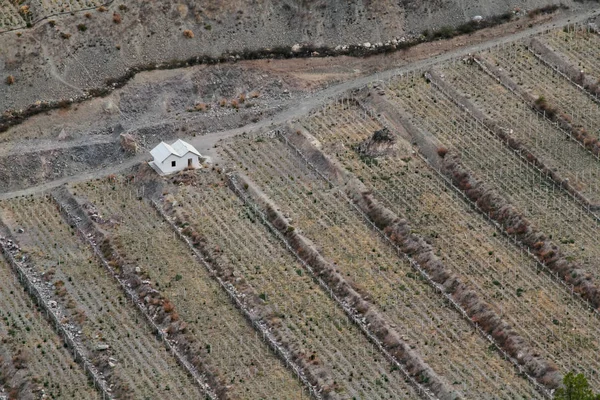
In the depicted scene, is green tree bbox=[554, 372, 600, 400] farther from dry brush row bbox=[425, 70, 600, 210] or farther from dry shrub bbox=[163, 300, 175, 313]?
dry shrub bbox=[163, 300, 175, 313]

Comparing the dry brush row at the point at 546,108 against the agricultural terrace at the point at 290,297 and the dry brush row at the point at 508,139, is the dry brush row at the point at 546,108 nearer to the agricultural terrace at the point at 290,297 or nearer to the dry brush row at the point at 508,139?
the dry brush row at the point at 508,139

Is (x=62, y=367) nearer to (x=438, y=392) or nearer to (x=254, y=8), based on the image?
(x=438, y=392)

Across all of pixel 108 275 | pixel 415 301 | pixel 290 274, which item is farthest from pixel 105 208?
pixel 415 301

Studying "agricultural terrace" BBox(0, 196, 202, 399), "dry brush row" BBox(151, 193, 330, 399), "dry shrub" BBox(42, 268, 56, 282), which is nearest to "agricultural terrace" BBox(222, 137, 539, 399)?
"dry brush row" BBox(151, 193, 330, 399)

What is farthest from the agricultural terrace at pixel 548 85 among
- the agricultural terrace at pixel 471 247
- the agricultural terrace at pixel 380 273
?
the agricultural terrace at pixel 380 273

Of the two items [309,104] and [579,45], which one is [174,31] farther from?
[579,45]

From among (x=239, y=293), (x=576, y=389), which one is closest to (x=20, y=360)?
(x=239, y=293)
